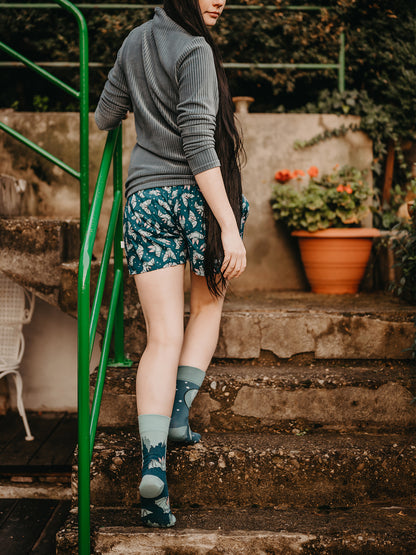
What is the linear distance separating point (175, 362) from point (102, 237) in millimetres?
1907

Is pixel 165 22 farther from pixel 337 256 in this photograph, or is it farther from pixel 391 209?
pixel 391 209

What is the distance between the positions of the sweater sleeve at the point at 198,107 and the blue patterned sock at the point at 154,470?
73cm

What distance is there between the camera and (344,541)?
5.38 feet

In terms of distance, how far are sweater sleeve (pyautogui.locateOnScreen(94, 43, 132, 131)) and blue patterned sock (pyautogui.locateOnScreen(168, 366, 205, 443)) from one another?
0.83 metres

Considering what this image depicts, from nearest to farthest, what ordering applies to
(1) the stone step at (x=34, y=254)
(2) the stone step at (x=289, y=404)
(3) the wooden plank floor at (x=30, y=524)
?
1. (3) the wooden plank floor at (x=30, y=524)
2. (2) the stone step at (x=289, y=404)
3. (1) the stone step at (x=34, y=254)

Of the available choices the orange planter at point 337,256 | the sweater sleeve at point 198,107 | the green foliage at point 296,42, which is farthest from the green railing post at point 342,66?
the sweater sleeve at point 198,107

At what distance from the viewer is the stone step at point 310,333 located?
90.9 inches

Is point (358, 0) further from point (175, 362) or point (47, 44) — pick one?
point (175, 362)

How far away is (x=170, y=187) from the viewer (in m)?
1.66

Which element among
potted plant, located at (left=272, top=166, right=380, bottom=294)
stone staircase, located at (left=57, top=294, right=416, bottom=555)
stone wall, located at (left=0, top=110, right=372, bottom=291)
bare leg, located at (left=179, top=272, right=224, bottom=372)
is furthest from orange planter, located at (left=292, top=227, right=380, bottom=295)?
bare leg, located at (left=179, top=272, right=224, bottom=372)

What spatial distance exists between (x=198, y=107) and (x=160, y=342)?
677 mm

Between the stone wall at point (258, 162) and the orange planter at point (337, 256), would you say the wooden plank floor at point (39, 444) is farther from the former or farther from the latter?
the orange planter at point (337, 256)

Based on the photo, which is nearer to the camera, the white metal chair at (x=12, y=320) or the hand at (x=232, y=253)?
the hand at (x=232, y=253)

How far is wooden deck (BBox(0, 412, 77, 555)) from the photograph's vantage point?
2.00 m
